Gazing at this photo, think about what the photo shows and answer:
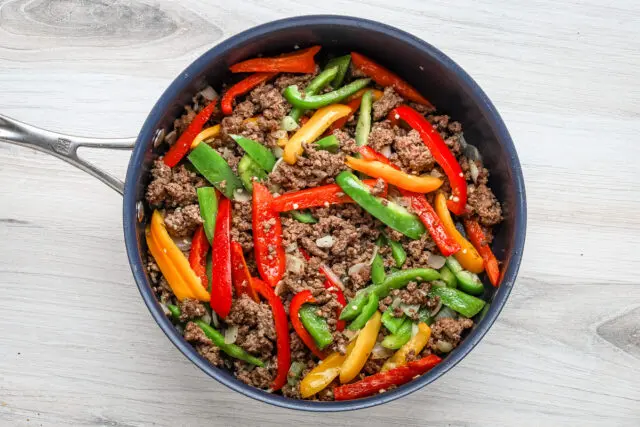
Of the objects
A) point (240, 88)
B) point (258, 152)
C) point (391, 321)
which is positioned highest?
point (240, 88)

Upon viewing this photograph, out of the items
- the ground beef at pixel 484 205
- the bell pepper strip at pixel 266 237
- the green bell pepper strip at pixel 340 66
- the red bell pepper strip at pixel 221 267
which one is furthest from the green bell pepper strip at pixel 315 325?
the green bell pepper strip at pixel 340 66

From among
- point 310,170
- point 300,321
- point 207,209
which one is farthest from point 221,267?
point 310,170

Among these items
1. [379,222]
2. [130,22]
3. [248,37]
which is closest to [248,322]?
[379,222]

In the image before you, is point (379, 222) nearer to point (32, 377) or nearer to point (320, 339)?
point (320, 339)

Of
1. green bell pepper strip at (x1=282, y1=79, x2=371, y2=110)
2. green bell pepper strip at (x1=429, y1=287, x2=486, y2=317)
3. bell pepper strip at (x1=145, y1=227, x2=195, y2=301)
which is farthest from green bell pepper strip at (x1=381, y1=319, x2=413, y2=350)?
green bell pepper strip at (x1=282, y1=79, x2=371, y2=110)

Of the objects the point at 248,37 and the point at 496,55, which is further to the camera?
the point at 496,55

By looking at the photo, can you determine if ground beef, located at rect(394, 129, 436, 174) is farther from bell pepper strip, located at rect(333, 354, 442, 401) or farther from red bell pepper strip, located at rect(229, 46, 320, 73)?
bell pepper strip, located at rect(333, 354, 442, 401)

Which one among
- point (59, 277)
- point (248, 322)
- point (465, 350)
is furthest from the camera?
point (59, 277)

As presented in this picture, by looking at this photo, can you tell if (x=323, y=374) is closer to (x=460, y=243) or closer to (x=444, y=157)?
(x=460, y=243)
